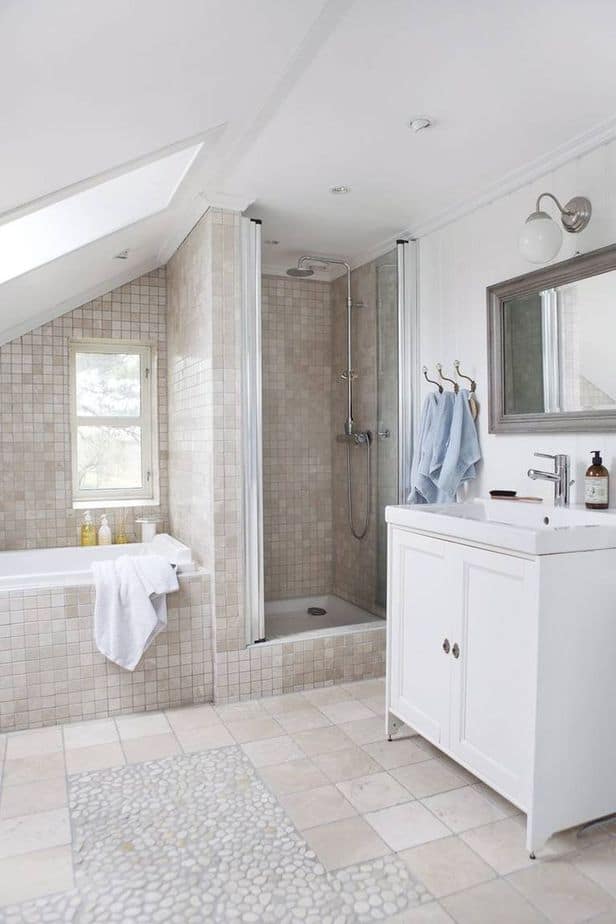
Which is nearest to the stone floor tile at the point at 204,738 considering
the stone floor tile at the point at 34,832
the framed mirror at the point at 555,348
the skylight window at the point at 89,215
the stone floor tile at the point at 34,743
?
the stone floor tile at the point at 34,743

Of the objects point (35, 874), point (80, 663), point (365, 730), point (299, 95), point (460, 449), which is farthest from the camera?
point (460, 449)

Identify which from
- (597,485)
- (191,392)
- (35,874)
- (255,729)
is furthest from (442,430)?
(35,874)

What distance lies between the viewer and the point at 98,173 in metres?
2.16

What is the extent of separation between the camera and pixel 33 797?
7.74 feet

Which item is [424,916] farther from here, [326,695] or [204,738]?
[326,695]

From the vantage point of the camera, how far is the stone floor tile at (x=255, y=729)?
2.84m

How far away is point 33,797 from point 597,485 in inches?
87.2

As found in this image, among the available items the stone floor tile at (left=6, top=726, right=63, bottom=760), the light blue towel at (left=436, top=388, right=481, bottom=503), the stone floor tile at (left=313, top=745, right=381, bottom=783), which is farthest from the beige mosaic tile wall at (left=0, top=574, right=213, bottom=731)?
the light blue towel at (left=436, top=388, right=481, bottom=503)

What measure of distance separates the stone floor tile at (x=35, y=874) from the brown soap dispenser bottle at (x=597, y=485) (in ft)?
6.54

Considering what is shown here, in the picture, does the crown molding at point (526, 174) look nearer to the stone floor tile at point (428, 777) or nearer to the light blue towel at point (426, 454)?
the light blue towel at point (426, 454)

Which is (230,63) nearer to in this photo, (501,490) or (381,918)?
(501,490)

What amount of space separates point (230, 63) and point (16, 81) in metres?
0.71

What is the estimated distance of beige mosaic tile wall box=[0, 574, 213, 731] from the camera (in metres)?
2.90

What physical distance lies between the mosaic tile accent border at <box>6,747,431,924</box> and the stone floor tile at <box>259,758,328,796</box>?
49 mm
